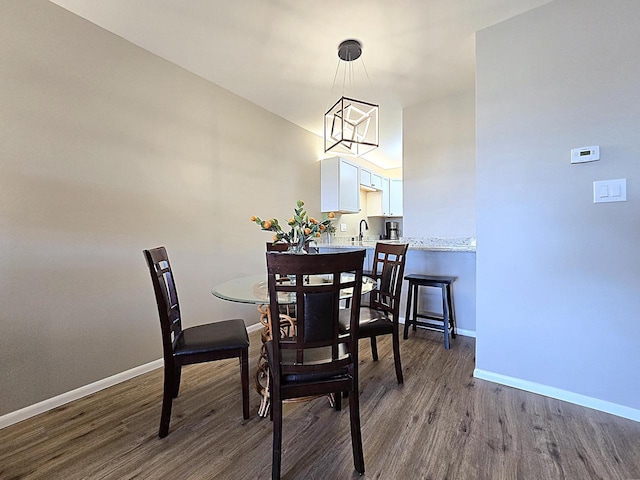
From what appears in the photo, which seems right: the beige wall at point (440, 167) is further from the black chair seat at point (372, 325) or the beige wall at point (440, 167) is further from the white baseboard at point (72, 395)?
the white baseboard at point (72, 395)

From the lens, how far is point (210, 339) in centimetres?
174

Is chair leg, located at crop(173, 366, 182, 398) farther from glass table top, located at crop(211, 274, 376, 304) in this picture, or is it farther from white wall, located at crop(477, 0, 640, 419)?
Answer: white wall, located at crop(477, 0, 640, 419)

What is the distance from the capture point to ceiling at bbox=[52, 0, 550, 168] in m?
1.97

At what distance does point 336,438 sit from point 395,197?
16.9ft

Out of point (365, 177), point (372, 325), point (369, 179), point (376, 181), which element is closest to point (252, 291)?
point (372, 325)

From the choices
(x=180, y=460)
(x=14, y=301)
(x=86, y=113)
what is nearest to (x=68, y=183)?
(x=86, y=113)

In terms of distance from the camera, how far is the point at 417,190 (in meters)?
3.69

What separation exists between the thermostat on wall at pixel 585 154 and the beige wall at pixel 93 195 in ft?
9.42

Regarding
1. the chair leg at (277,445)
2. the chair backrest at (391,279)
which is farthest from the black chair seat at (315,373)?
the chair backrest at (391,279)

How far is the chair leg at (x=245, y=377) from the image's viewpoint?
1.66m

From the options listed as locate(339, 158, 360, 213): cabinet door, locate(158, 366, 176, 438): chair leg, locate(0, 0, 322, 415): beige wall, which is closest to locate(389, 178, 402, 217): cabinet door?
locate(339, 158, 360, 213): cabinet door

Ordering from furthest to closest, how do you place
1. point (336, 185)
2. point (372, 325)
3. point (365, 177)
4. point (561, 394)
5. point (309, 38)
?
1. point (365, 177)
2. point (336, 185)
3. point (309, 38)
4. point (372, 325)
5. point (561, 394)

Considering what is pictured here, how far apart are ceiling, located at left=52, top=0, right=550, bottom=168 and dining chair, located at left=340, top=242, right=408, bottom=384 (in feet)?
5.38

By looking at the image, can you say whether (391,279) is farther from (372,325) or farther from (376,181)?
(376,181)
